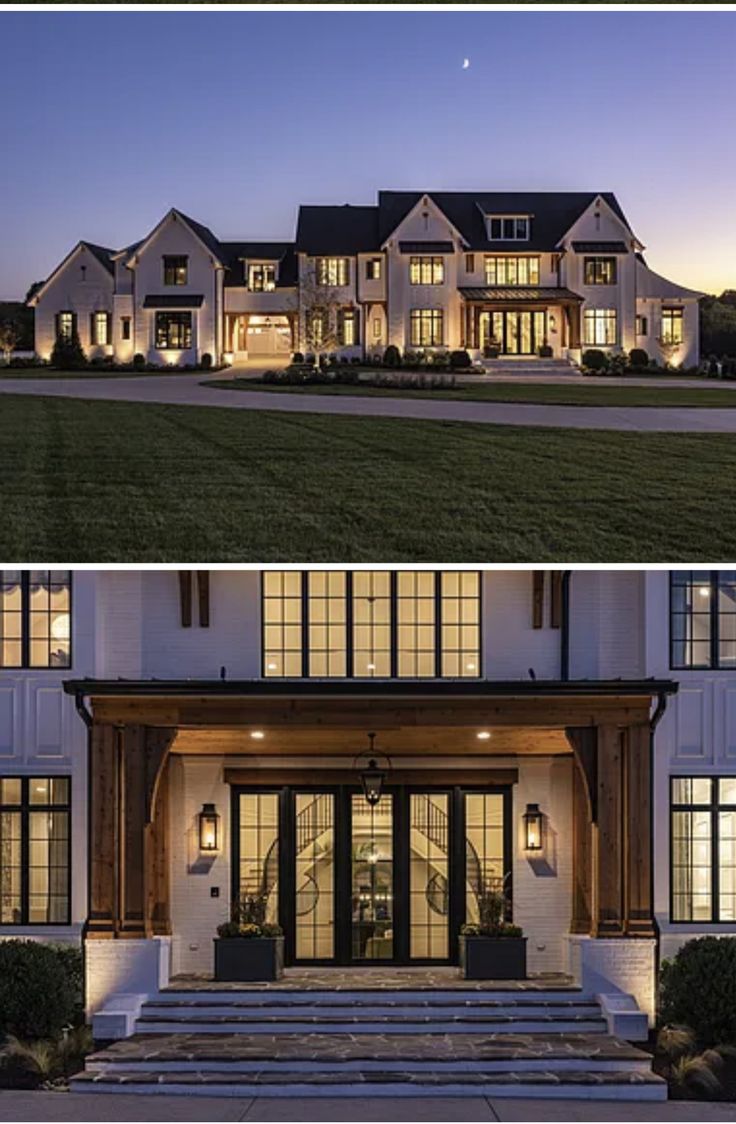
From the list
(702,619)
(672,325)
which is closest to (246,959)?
(702,619)

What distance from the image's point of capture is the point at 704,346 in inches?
1426

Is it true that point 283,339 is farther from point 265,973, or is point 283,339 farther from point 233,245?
point 265,973

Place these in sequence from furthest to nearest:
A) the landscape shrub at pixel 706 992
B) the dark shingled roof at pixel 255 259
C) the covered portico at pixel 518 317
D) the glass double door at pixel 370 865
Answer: the covered portico at pixel 518 317, the dark shingled roof at pixel 255 259, the glass double door at pixel 370 865, the landscape shrub at pixel 706 992

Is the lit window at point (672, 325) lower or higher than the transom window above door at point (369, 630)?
higher

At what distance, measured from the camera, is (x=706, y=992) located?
13922 mm

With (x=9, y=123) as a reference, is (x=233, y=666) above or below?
below

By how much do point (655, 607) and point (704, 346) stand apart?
2193 cm

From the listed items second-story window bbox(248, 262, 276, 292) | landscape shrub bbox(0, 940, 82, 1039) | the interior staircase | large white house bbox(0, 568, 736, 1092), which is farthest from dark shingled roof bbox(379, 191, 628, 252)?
landscape shrub bbox(0, 940, 82, 1039)

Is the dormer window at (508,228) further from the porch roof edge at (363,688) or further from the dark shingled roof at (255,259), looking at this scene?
the porch roof edge at (363,688)

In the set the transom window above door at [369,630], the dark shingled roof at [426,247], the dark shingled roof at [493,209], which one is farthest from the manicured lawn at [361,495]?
the dark shingled roof at [426,247]

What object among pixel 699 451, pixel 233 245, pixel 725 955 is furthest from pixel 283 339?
pixel 725 955

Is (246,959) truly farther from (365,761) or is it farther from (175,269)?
(175,269)

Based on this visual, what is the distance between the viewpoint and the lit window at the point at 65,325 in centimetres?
3055

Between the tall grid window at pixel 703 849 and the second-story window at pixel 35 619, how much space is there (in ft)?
19.7
